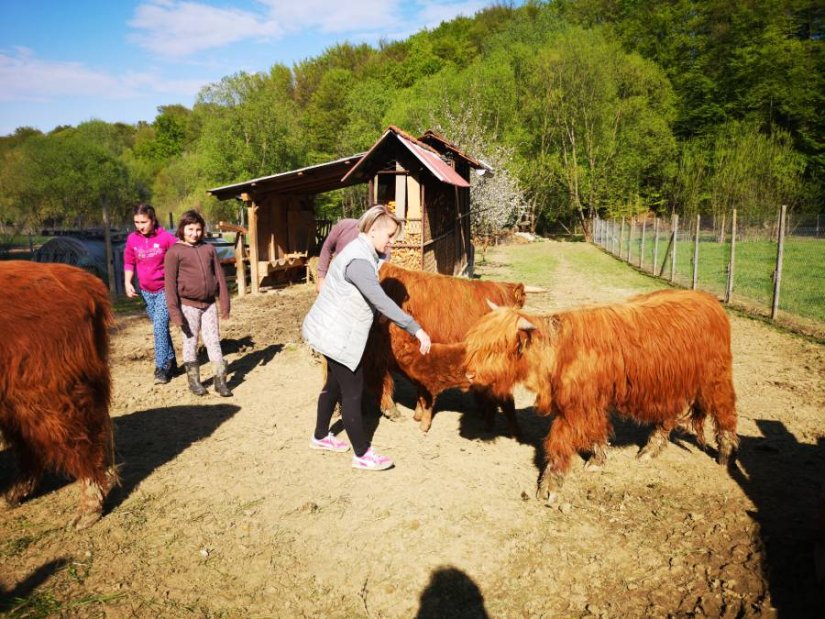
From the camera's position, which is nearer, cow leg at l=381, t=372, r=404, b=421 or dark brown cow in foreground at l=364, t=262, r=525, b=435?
dark brown cow in foreground at l=364, t=262, r=525, b=435

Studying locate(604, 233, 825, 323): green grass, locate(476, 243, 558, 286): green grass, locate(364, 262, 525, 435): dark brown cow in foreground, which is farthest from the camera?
locate(476, 243, 558, 286): green grass

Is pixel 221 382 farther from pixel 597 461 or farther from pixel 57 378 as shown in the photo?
pixel 597 461

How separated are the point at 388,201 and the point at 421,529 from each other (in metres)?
10.7

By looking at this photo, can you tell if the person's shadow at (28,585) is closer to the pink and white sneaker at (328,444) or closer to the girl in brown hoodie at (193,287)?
the pink and white sneaker at (328,444)

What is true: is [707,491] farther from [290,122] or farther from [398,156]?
[290,122]

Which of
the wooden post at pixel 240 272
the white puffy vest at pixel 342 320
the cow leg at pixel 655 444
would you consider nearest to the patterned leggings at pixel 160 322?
the white puffy vest at pixel 342 320

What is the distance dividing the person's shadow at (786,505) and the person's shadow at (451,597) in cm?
161

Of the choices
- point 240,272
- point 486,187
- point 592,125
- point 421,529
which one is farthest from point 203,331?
point 592,125

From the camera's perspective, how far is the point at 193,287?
5.43 m

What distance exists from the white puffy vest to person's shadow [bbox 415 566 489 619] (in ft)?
5.24

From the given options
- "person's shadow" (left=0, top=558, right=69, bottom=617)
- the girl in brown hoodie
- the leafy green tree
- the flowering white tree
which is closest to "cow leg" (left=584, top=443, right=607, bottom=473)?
"person's shadow" (left=0, top=558, right=69, bottom=617)

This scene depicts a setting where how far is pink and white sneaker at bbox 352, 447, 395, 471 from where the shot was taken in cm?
404

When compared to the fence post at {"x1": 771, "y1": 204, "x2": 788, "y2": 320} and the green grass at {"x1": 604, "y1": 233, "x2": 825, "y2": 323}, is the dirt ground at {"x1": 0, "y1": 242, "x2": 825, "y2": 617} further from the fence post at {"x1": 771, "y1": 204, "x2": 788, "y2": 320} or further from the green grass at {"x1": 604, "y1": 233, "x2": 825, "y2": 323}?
the green grass at {"x1": 604, "y1": 233, "x2": 825, "y2": 323}

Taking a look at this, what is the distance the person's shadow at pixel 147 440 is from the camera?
3.86 metres
